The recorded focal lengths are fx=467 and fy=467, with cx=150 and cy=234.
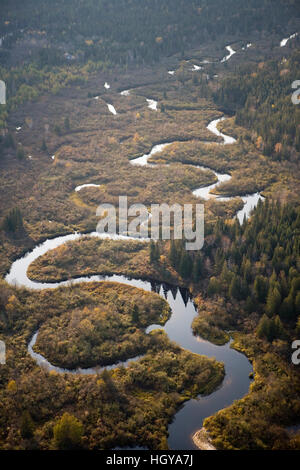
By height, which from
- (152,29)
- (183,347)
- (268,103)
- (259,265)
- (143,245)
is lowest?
(183,347)

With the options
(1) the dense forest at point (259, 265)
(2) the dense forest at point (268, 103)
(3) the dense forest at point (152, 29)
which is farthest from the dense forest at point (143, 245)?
(3) the dense forest at point (152, 29)

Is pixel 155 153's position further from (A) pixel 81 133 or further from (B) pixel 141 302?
(B) pixel 141 302

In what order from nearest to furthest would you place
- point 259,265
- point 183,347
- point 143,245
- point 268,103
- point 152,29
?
1. point 183,347
2. point 259,265
3. point 143,245
4. point 268,103
5. point 152,29

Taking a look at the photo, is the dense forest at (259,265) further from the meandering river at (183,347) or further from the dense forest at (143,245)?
the meandering river at (183,347)

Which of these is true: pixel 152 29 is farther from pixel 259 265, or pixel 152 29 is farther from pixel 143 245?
pixel 259 265

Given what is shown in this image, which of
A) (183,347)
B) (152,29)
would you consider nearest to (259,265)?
(183,347)

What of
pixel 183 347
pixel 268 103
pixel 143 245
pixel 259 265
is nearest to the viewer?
pixel 183 347

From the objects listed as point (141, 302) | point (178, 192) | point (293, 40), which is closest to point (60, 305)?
point (141, 302)

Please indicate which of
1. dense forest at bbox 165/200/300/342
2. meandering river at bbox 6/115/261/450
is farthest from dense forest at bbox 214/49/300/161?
meandering river at bbox 6/115/261/450
